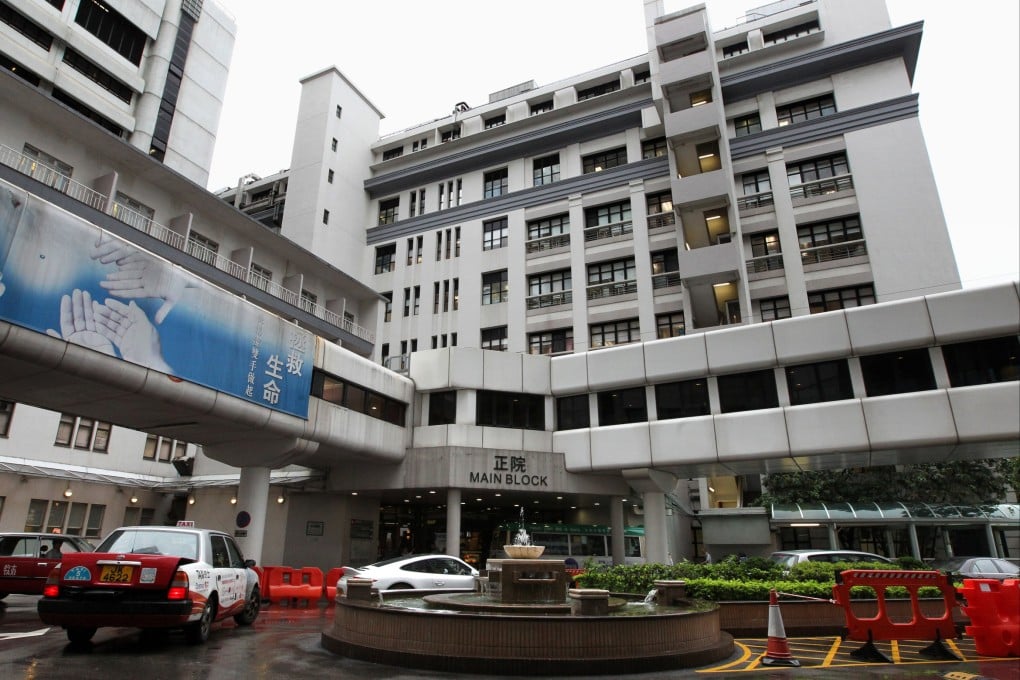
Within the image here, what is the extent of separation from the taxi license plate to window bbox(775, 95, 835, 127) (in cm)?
3914

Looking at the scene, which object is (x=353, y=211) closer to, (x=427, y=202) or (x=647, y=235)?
(x=427, y=202)

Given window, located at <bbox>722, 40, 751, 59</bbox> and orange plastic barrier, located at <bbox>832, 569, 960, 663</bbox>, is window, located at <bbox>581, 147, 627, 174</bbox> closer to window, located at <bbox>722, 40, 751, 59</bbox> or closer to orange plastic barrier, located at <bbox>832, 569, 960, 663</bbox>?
window, located at <bbox>722, 40, 751, 59</bbox>

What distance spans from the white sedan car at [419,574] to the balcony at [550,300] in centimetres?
2309

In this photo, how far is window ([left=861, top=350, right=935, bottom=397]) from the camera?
20.5m

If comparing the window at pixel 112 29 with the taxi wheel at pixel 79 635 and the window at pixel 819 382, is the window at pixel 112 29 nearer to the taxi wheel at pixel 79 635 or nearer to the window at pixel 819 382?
the taxi wheel at pixel 79 635

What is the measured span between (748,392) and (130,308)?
2052cm

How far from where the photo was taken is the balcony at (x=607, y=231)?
3762cm

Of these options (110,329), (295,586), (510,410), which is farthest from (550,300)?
(110,329)

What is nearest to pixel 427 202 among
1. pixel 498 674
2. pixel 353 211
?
pixel 353 211

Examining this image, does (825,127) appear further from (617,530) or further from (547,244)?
(617,530)

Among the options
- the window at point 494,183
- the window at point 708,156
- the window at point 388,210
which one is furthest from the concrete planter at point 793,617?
the window at point 388,210

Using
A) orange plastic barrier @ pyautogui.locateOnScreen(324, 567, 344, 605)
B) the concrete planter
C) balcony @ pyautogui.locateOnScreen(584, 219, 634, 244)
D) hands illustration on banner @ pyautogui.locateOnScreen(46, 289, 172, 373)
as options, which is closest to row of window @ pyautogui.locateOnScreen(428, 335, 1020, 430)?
orange plastic barrier @ pyautogui.locateOnScreen(324, 567, 344, 605)

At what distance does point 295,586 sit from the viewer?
62.6ft

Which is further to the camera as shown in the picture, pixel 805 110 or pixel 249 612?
pixel 805 110
